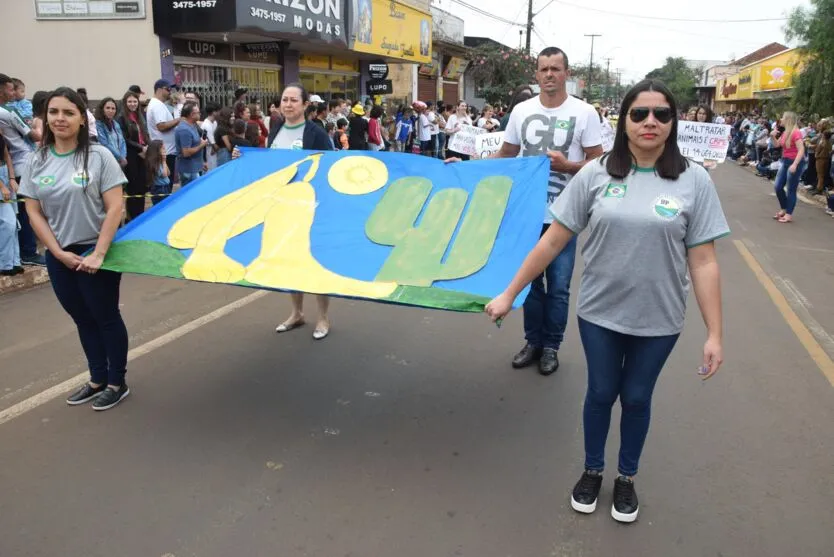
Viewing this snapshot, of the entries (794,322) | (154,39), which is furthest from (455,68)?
(794,322)

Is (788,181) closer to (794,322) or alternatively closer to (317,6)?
(794,322)

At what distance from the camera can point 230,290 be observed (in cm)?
683

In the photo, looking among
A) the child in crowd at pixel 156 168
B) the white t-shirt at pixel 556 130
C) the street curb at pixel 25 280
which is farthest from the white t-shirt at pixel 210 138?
the white t-shirt at pixel 556 130

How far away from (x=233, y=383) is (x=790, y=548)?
329cm

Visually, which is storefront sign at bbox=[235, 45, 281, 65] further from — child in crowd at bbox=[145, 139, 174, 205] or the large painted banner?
the large painted banner

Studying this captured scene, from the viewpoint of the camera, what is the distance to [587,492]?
3.13 m

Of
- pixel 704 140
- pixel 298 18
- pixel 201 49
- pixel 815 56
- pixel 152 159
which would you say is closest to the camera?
pixel 704 140

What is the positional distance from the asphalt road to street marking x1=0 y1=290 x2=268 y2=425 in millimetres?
30

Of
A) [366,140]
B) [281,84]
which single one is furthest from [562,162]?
[281,84]

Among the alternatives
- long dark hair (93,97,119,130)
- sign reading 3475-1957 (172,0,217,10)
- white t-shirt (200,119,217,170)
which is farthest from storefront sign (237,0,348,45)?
long dark hair (93,97,119,130)

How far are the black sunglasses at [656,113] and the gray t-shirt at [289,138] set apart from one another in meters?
3.00

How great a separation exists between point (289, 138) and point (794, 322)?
462 centimetres

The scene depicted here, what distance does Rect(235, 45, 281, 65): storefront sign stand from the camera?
53.4 feet

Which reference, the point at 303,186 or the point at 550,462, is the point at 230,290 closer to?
the point at 303,186
